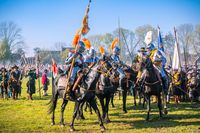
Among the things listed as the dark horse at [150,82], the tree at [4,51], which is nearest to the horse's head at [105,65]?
the dark horse at [150,82]

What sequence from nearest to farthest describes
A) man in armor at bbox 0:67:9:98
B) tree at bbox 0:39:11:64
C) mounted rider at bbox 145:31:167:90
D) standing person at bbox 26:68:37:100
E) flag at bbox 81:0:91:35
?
flag at bbox 81:0:91:35 → mounted rider at bbox 145:31:167:90 → standing person at bbox 26:68:37:100 → man in armor at bbox 0:67:9:98 → tree at bbox 0:39:11:64

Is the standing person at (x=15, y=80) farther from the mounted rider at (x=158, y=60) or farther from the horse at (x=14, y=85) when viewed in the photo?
the mounted rider at (x=158, y=60)

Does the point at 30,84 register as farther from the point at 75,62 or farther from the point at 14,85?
the point at 75,62

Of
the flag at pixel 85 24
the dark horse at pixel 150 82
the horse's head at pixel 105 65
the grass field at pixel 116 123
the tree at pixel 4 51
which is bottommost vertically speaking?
the grass field at pixel 116 123

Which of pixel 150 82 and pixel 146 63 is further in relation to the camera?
pixel 150 82

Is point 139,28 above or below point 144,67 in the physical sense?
above

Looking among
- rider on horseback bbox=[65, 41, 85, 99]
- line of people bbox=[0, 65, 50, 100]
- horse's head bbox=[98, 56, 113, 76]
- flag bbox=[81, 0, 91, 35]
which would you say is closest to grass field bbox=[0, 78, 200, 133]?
rider on horseback bbox=[65, 41, 85, 99]

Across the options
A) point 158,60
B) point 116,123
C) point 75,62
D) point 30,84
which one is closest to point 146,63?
point 158,60

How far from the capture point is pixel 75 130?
37.6 feet

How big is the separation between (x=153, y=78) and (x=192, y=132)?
3844 millimetres

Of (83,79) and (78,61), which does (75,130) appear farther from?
(78,61)

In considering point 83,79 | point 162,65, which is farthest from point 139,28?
point 83,79

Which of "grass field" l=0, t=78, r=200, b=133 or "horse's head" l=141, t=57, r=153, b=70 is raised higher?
"horse's head" l=141, t=57, r=153, b=70

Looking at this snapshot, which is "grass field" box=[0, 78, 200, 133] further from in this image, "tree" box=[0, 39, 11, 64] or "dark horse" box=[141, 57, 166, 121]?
"tree" box=[0, 39, 11, 64]
